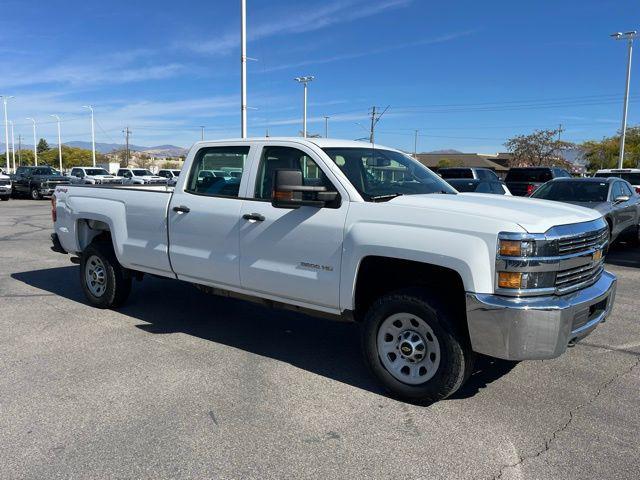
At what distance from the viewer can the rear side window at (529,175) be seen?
19.6 m

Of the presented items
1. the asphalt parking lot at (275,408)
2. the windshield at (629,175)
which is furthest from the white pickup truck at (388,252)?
the windshield at (629,175)

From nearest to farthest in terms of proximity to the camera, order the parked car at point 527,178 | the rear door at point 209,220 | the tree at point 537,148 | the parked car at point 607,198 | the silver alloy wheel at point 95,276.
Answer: the rear door at point 209,220, the silver alloy wheel at point 95,276, the parked car at point 607,198, the parked car at point 527,178, the tree at point 537,148

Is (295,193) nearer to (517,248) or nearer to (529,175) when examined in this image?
(517,248)

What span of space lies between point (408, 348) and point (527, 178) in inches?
702

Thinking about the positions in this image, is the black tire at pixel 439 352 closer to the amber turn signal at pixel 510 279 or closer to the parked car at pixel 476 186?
the amber turn signal at pixel 510 279

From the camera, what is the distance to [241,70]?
20797 millimetres

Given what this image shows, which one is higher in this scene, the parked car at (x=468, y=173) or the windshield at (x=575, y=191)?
the parked car at (x=468, y=173)

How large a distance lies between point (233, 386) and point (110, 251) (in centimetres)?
300

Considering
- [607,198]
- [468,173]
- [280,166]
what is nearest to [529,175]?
[468,173]

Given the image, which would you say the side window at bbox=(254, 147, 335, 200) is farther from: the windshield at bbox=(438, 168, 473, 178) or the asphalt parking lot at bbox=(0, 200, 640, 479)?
the windshield at bbox=(438, 168, 473, 178)

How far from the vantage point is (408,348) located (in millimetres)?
4098

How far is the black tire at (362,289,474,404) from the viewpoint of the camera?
387cm

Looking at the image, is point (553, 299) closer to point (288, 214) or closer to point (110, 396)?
point (288, 214)

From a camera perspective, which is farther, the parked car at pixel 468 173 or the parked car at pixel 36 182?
the parked car at pixel 36 182
